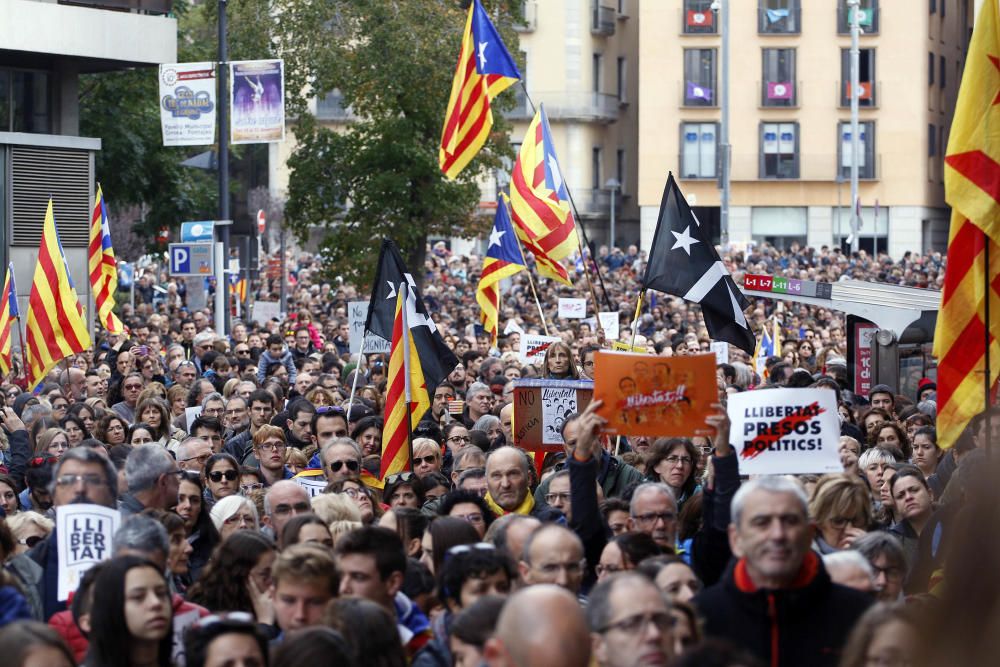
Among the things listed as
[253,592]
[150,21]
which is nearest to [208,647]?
[253,592]

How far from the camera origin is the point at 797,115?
66.3 m

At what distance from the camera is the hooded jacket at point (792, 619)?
5.41 meters

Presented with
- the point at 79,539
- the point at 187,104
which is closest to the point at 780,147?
the point at 187,104

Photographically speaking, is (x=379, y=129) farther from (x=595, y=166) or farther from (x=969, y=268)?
(x=595, y=166)

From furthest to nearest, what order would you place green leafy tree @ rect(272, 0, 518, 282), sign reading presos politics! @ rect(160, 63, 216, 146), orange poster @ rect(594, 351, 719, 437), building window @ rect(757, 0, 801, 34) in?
building window @ rect(757, 0, 801, 34) → green leafy tree @ rect(272, 0, 518, 282) → sign reading presos politics! @ rect(160, 63, 216, 146) → orange poster @ rect(594, 351, 719, 437)

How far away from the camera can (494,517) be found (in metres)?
8.66

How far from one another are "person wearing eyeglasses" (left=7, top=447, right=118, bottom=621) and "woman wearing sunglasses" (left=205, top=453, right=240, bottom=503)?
2.51m

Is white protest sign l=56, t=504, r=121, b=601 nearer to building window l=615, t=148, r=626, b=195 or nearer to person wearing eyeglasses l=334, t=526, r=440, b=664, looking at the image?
person wearing eyeglasses l=334, t=526, r=440, b=664

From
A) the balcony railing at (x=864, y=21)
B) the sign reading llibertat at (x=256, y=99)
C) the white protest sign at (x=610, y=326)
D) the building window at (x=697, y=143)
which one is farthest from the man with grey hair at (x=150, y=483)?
the building window at (x=697, y=143)

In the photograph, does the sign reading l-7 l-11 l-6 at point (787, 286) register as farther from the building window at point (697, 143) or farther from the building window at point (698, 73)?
the building window at point (698, 73)

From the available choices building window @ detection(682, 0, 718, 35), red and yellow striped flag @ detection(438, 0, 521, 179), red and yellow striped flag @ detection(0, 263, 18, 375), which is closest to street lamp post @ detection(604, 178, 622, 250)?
building window @ detection(682, 0, 718, 35)

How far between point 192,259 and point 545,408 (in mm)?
14632

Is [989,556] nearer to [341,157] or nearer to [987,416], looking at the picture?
[987,416]

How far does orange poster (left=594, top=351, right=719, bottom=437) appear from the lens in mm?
7754
